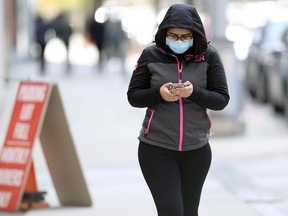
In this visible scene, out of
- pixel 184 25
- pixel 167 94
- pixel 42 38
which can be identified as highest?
pixel 184 25

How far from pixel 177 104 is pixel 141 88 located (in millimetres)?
235

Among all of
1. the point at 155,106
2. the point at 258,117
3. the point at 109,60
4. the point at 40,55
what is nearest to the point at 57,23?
the point at 40,55

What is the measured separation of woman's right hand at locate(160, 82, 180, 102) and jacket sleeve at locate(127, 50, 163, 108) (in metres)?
0.11

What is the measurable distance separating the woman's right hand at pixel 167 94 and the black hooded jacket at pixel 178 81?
77mm

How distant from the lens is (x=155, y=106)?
5.60 meters

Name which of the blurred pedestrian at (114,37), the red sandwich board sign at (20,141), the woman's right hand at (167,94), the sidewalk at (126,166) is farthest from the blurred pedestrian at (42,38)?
the woman's right hand at (167,94)

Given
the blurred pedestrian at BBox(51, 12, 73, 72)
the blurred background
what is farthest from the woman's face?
the blurred pedestrian at BBox(51, 12, 73, 72)

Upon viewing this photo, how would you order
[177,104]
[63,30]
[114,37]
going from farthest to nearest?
1. [114,37]
2. [63,30]
3. [177,104]

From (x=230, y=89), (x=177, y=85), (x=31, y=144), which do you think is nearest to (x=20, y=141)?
(x=31, y=144)

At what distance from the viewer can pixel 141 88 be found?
5.64 meters

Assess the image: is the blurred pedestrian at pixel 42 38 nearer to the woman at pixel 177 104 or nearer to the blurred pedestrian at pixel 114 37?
the blurred pedestrian at pixel 114 37

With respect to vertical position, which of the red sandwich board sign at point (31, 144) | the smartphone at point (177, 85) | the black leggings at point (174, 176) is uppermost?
the smartphone at point (177, 85)

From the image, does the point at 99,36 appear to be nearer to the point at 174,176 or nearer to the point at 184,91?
the point at 174,176

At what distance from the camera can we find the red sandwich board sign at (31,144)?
27.1 feet
